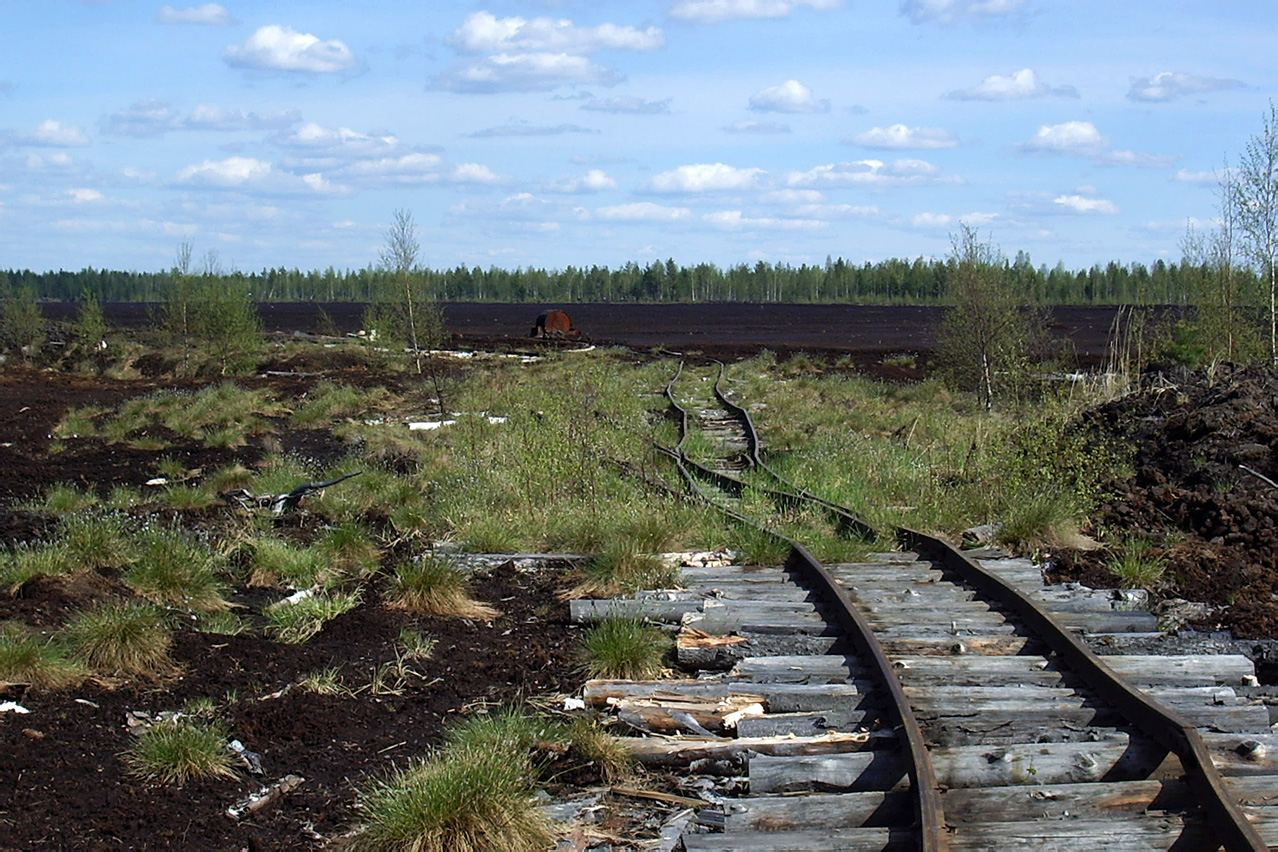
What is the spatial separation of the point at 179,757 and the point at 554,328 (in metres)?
50.0

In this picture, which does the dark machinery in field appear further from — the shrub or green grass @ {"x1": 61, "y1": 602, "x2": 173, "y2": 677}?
green grass @ {"x1": 61, "y1": 602, "x2": 173, "y2": 677}

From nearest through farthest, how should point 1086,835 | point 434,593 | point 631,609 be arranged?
point 1086,835 → point 631,609 → point 434,593

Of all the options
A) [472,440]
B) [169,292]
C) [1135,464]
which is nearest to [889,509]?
[1135,464]

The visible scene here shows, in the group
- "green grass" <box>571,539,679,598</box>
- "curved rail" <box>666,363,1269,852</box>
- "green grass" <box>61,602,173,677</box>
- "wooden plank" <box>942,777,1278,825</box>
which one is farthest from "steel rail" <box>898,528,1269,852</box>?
"green grass" <box>61,602,173,677</box>

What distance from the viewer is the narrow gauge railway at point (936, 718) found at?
4590 mm

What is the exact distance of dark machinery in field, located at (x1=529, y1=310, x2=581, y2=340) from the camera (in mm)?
54438

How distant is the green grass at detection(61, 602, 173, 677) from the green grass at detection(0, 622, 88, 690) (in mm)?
129

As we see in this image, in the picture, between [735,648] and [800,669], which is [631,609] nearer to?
[735,648]

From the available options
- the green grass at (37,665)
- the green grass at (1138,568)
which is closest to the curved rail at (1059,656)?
the green grass at (1138,568)

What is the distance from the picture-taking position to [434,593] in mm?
8445

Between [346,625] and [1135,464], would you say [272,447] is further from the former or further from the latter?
[1135,464]

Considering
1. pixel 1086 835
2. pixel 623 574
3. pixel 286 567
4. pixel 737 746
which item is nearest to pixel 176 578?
pixel 286 567

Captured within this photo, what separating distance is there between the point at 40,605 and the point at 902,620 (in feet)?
18.4

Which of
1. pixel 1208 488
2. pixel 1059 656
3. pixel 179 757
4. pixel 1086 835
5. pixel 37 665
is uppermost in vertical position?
pixel 1208 488
